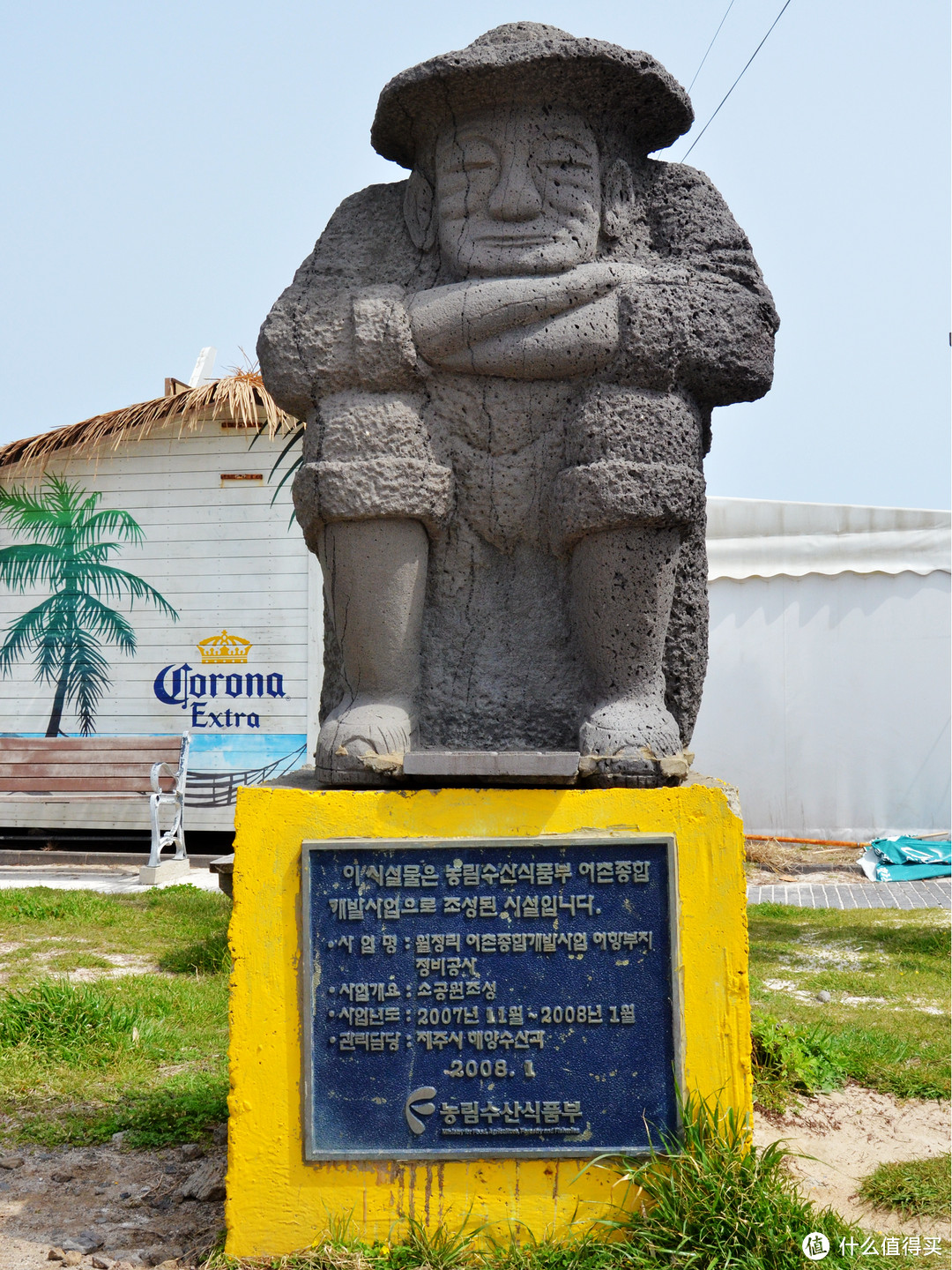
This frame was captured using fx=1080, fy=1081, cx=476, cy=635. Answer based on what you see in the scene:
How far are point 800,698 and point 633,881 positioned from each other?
270 inches

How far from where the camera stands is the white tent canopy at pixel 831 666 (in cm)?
852

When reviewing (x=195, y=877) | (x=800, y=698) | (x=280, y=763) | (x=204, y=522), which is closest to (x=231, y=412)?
(x=204, y=522)

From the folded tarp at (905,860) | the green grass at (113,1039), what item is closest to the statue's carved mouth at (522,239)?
the green grass at (113,1039)

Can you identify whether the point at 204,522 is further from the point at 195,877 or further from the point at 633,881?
the point at 633,881

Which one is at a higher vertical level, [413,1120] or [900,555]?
[900,555]

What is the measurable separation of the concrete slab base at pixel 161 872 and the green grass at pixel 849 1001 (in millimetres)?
3580

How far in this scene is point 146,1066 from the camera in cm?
342

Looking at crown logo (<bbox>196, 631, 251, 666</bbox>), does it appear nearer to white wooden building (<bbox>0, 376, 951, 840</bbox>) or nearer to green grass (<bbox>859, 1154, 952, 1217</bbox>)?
white wooden building (<bbox>0, 376, 951, 840</bbox>)

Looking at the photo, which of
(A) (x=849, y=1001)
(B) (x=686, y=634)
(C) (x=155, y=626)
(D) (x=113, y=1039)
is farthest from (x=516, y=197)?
(C) (x=155, y=626)

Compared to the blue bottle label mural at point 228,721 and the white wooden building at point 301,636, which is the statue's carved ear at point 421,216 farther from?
the blue bottle label mural at point 228,721

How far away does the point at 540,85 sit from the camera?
2.48 metres

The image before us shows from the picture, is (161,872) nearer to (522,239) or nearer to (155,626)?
(155,626)

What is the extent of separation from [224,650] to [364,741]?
561 centimetres

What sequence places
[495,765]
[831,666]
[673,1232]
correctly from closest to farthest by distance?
[673,1232], [495,765], [831,666]
